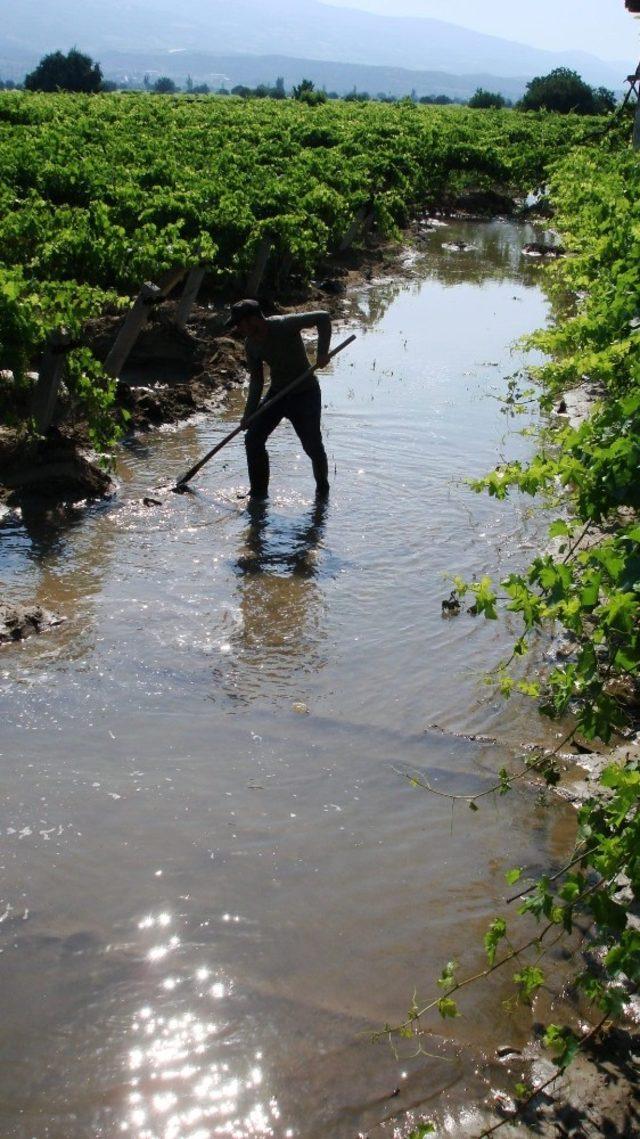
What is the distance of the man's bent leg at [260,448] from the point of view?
8516 mm

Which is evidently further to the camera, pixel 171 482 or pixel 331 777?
pixel 171 482

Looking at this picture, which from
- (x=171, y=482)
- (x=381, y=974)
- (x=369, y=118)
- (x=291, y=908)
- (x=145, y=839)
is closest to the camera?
(x=381, y=974)

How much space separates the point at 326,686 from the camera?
19.7 ft

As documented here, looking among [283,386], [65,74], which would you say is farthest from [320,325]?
[65,74]

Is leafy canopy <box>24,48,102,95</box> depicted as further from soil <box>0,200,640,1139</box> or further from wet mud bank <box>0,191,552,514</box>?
soil <box>0,200,640,1139</box>

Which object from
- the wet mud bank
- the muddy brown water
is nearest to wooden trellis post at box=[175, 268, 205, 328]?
the wet mud bank

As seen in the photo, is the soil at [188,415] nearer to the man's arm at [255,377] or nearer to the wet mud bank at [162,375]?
the wet mud bank at [162,375]

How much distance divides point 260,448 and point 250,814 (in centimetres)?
427

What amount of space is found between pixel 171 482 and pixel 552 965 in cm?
585

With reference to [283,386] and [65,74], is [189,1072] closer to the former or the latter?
[283,386]

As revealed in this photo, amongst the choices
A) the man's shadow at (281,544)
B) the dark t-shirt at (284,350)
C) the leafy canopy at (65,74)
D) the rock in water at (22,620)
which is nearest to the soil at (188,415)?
the rock in water at (22,620)

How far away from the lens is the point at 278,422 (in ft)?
28.2

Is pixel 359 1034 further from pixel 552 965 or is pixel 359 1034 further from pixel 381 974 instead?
pixel 552 965

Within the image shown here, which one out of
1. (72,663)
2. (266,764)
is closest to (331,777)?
(266,764)
